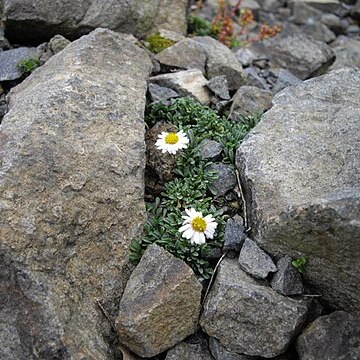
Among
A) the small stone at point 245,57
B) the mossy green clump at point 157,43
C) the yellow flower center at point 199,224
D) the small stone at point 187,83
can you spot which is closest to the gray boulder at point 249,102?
the small stone at point 187,83

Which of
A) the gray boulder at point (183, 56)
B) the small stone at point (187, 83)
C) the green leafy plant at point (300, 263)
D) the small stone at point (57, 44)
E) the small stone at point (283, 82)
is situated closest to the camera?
the green leafy plant at point (300, 263)

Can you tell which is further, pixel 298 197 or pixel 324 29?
pixel 324 29

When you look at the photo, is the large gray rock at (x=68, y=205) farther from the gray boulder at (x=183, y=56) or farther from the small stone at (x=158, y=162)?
the gray boulder at (x=183, y=56)

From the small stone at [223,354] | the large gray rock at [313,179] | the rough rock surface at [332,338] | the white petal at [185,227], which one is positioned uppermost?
the large gray rock at [313,179]

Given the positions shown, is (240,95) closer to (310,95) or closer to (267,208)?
(310,95)

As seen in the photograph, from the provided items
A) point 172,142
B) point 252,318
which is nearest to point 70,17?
point 172,142

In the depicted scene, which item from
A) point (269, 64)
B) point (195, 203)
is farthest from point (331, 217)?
point (269, 64)

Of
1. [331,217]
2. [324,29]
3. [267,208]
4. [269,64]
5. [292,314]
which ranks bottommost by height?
[324,29]
